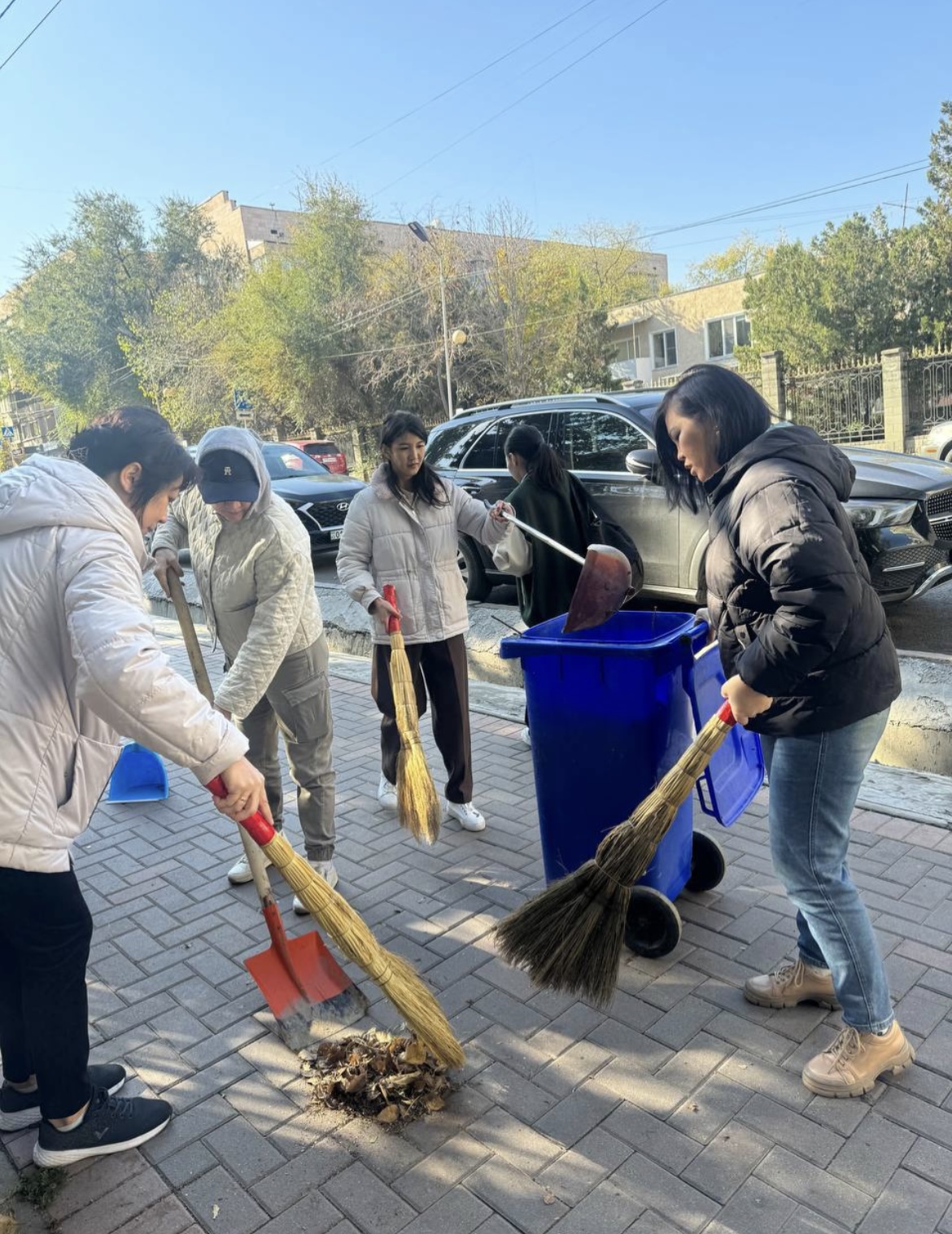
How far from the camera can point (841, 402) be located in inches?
738

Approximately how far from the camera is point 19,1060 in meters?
2.40

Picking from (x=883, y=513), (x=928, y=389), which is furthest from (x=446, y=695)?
A: (x=928, y=389)

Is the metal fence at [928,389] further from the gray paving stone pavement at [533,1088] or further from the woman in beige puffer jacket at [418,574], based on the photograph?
the woman in beige puffer jacket at [418,574]

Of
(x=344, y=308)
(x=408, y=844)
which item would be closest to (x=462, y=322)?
Result: (x=344, y=308)

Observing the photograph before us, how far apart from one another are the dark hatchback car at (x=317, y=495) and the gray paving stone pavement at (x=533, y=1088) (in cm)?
839

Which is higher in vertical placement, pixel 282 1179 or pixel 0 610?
pixel 0 610

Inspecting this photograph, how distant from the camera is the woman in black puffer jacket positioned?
1984 mm

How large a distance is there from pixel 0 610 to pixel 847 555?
6.29ft

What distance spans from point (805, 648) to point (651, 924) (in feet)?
4.45

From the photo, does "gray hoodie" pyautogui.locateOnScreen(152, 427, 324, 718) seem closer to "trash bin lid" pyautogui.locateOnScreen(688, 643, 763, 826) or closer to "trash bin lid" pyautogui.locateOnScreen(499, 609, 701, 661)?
"trash bin lid" pyautogui.locateOnScreen(499, 609, 701, 661)

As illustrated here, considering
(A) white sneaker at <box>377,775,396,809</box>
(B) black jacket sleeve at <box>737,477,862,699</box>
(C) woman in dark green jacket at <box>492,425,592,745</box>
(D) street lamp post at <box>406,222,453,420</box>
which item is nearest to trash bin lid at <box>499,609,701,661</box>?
(B) black jacket sleeve at <box>737,477,862,699</box>

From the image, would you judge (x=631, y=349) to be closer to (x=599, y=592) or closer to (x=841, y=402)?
(x=841, y=402)

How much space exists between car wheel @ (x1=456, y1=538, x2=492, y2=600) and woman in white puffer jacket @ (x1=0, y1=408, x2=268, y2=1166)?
5.87 meters

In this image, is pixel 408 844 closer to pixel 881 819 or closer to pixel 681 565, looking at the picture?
pixel 881 819
